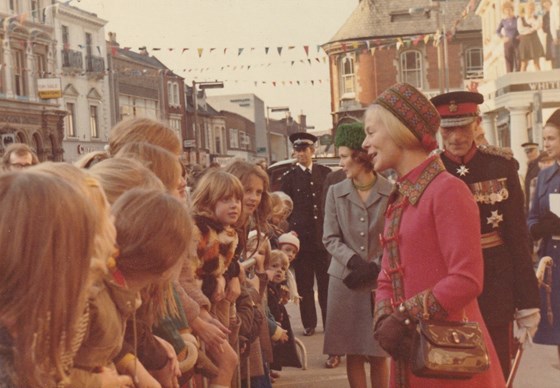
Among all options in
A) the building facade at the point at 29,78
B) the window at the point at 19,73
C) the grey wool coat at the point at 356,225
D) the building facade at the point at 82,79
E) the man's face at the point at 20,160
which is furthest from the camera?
the building facade at the point at 82,79

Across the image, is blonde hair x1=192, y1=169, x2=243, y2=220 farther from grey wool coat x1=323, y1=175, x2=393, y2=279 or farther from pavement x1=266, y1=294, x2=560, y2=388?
pavement x1=266, y1=294, x2=560, y2=388

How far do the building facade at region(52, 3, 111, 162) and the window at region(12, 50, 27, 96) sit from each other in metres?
3.36

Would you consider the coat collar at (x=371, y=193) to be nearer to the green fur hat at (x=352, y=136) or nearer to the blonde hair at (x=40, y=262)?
A: the green fur hat at (x=352, y=136)

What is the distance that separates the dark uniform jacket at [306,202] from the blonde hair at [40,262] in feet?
28.2

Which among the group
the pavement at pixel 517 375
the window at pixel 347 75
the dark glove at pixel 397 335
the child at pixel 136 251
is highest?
the window at pixel 347 75

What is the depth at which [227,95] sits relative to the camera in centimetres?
13175

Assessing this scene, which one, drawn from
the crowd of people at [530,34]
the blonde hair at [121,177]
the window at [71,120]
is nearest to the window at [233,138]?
the window at [71,120]

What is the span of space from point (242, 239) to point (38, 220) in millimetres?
3960

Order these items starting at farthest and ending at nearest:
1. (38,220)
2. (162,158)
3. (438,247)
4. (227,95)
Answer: (227,95), (162,158), (438,247), (38,220)

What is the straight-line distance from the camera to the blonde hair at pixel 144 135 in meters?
4.81

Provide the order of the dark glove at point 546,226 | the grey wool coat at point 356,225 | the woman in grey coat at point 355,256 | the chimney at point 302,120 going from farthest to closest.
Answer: the chimney at point 302,120
the dark glove at point 546,226
the grey wool coat at point 356,225
the woman in grey coat at point 355,256

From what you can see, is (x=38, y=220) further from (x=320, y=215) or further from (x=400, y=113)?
(x=320, y=215)

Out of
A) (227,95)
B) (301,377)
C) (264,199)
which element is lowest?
(301,377)

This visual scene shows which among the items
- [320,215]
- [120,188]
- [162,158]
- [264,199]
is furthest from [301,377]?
[120,188]
